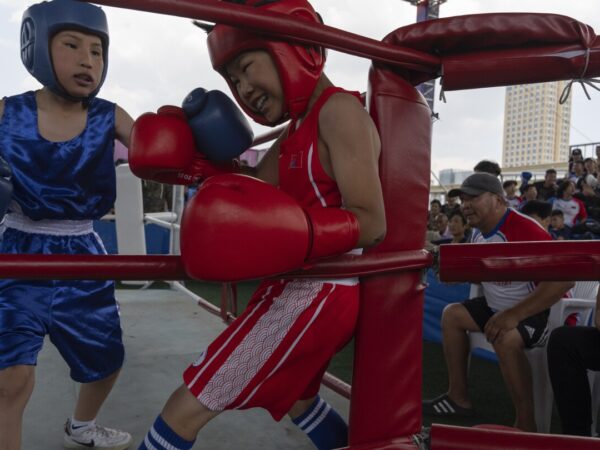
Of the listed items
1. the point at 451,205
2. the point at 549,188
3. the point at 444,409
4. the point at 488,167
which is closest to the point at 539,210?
the point at 488,167

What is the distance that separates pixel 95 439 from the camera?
1458 millimetres

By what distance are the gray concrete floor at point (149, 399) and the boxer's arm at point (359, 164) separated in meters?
0.99

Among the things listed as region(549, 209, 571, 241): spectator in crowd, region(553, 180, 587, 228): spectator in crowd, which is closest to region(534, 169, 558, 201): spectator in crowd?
region(553, 180, 587, 228): spectator in crowd

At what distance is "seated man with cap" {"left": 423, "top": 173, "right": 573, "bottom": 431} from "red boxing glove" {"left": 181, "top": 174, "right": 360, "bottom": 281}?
1339mm

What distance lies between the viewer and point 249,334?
0.84 meters

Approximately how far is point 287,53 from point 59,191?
0.73 meters

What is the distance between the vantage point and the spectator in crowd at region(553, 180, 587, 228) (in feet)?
18.0

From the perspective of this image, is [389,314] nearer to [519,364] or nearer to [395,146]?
[395,146]

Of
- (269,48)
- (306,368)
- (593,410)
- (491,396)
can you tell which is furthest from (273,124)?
(491,396)

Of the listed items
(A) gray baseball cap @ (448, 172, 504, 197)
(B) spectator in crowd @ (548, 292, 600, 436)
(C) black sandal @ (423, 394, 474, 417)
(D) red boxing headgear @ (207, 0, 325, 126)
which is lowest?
(C) black sandal @ (423, 394, 474, 417)

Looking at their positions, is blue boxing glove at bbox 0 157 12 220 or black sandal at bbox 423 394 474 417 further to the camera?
black sandal at bbox 423 394 474 417

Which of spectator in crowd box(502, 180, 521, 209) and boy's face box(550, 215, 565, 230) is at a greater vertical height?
spectator in crowd box(502, 180, 521, 209)

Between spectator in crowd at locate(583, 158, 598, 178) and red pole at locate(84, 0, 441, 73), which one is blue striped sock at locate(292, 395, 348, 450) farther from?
spectator in crowd at locate(583, 158, 598, 178)

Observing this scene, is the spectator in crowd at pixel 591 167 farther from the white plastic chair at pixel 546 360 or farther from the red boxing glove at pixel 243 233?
the red boxing glove at pixel 243 233
